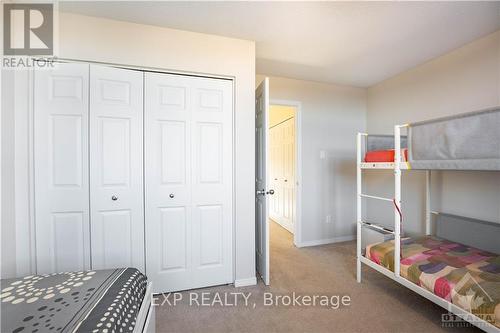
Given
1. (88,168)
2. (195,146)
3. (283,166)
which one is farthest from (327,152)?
(88,168)

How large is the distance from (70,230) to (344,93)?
12.5 ft

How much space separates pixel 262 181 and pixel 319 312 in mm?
1208

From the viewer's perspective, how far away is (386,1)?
1658mm

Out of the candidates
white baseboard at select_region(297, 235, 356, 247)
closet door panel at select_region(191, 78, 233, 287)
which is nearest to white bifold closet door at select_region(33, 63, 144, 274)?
closet door panel at select_region(191, 78, 233, 287)

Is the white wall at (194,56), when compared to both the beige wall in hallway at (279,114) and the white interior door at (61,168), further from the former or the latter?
the beige wall in hallway at (279,114)

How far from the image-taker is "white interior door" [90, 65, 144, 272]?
1.86 metres

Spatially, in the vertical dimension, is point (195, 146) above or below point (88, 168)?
above

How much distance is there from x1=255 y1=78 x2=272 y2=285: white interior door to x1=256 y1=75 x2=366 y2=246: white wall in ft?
3.29

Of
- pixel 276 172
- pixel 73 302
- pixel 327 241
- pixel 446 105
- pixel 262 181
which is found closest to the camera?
pixel 73 302

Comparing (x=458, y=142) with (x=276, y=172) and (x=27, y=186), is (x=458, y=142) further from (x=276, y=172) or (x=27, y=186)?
(x=276, y=172)

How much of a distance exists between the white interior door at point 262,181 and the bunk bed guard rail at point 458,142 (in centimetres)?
120

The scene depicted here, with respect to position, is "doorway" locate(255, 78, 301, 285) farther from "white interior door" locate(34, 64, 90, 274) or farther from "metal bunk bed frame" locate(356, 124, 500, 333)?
"white interior door" locate(34, 64, 90, 274)

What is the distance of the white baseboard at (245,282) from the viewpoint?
2.18 metres

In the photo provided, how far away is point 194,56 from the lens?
206 centimetres
